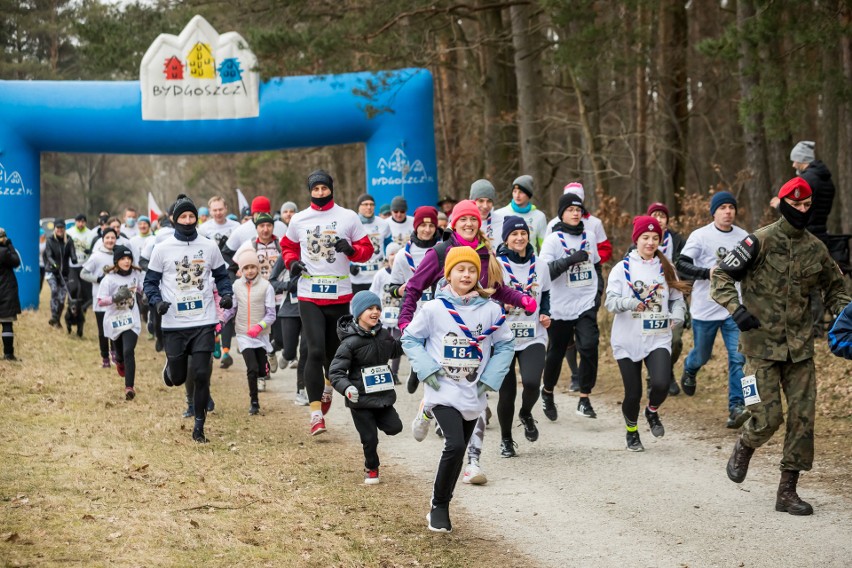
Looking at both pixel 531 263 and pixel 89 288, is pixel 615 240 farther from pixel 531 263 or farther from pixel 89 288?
pixel 531 263

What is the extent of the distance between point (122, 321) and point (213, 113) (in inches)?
377

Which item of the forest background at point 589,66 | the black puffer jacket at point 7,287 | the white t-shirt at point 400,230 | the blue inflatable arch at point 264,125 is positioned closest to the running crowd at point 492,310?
the white t-shirt at point 400,230

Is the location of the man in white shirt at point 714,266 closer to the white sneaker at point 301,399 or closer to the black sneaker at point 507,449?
the black sneaker at point 507,449

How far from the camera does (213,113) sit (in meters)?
21.8

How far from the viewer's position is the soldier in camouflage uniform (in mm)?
7363

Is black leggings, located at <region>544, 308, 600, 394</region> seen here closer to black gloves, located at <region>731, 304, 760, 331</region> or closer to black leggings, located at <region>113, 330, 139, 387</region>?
black gloves, located at <region>731, 304, 760, 331</region>

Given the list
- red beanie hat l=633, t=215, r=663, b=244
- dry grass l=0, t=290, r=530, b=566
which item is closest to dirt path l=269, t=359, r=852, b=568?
dry grass l=0, t=290, r=530, b=566

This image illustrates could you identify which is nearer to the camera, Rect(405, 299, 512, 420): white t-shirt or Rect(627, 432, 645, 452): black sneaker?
Rect(405, 299, 512, 420): white t-shirt

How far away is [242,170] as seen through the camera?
46844mm

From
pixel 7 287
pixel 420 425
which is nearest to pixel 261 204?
pixel 7 287

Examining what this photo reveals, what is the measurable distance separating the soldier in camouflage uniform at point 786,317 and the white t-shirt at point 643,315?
1812mm

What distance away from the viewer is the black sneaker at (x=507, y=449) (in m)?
9.48

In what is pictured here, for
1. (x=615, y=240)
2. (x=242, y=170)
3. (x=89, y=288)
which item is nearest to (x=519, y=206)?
(x=615, y=240)

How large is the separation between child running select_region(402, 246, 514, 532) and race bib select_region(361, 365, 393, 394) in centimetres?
137
